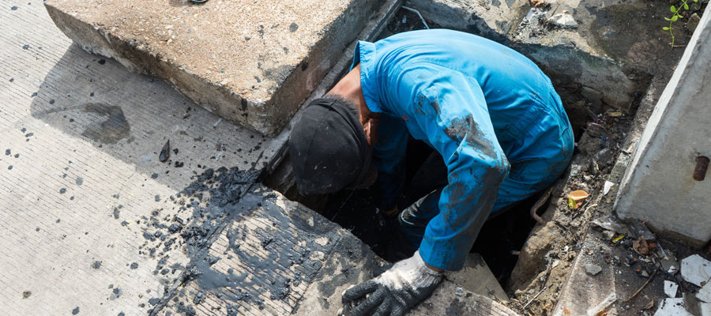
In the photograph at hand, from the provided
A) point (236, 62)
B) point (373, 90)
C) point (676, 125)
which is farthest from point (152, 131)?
point (676, 125)

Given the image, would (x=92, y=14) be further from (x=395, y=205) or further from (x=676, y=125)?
(x=676, y=125)

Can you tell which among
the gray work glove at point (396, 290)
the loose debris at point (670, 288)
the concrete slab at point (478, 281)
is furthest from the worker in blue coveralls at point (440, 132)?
the loose debris at point (670, 288)

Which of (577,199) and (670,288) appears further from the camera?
(577,199)

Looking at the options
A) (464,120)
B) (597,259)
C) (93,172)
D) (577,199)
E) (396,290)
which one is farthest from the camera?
(93,172)

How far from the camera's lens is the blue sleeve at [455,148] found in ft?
7.17

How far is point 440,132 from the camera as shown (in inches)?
90.5

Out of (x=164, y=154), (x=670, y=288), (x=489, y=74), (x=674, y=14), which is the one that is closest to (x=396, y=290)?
(x=489, y=74)

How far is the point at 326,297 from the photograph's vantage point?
→ 261 centimetres

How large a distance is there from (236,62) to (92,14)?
92 centimetres

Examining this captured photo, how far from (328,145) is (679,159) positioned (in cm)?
142

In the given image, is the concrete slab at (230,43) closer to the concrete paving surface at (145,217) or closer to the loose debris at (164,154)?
the concrete paving surface at (145,217)

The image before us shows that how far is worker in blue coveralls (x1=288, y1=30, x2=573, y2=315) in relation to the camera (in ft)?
7.37

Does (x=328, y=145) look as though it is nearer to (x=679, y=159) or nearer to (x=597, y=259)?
(x=597, y=259)

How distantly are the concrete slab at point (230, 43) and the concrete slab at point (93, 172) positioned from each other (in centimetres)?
17
